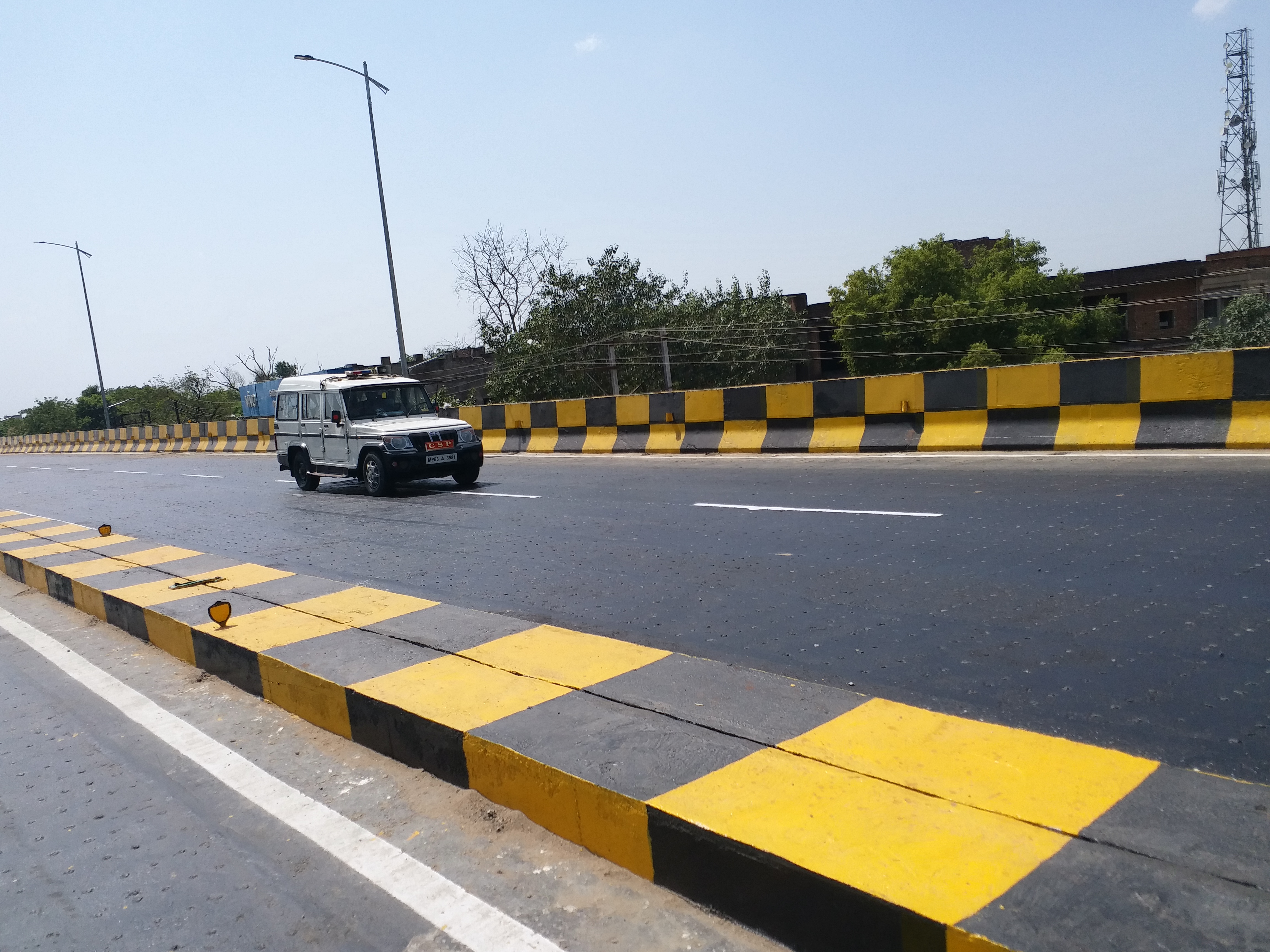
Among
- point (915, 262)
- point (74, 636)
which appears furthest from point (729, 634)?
point (915, 262)

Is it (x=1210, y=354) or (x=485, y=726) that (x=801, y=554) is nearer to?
(x=485, y=726)

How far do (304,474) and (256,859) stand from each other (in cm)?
1253

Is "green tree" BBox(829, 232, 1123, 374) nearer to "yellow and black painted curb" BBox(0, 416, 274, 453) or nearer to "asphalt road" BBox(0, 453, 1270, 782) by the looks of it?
"yellow and black painted curb" BBox(0, 416, 274, 453)

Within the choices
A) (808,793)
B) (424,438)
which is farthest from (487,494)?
(808,793)

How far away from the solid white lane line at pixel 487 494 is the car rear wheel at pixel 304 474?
118 inches

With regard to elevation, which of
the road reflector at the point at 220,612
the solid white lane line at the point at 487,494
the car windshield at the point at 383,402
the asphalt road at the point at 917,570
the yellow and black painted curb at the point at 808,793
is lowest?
the solid white lane line at the point at 487,494

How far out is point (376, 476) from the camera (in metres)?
13.1

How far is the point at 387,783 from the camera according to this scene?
356 centimetres

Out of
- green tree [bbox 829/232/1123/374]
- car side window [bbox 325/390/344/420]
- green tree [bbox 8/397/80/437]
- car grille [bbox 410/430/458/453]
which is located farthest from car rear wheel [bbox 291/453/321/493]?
green tree [bbox 8/397/80/437]

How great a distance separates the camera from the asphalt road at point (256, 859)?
8.40 ft

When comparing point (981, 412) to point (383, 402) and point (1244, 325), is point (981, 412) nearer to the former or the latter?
point (383, 402)

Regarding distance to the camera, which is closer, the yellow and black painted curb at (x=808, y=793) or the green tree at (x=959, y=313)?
the yellow and black painted curb at (x=808, y=793)

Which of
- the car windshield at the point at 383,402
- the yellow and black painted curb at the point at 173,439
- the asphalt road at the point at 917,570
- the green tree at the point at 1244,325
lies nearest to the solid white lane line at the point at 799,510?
the asphalt road at the point at 917,570

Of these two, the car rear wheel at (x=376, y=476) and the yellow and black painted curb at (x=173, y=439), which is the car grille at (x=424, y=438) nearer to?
the car rear wheel at (x=376, y=476)
